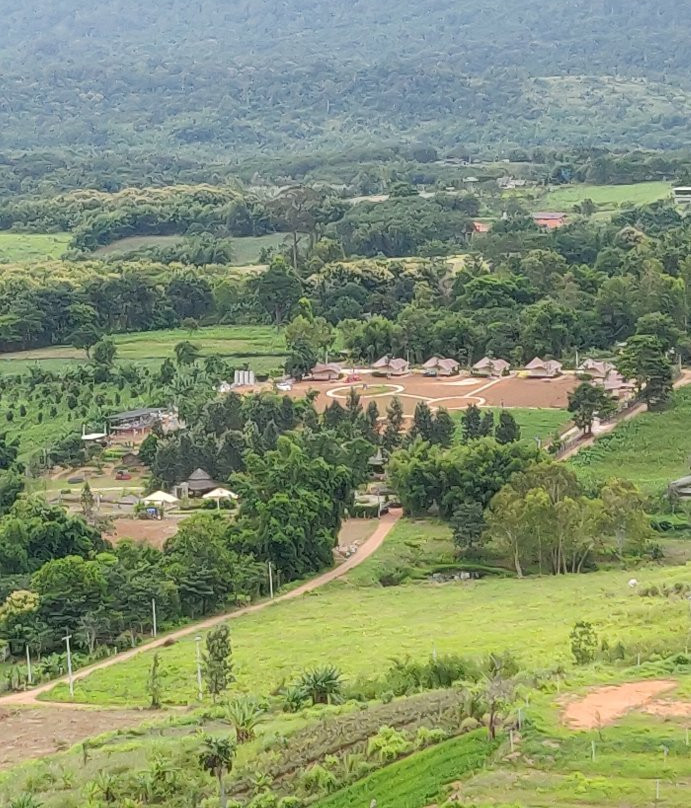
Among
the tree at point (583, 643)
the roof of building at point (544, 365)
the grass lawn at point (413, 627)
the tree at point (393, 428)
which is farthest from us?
the roof of building at point (544, 365)

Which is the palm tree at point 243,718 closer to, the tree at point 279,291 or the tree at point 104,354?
the tree at point 104,354

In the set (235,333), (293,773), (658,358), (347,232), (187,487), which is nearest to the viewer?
(293,773)

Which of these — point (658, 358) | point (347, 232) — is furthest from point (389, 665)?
point (347, 232)

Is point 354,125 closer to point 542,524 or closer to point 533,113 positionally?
point 533,113

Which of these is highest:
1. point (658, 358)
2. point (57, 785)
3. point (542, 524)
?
point (658, 358)

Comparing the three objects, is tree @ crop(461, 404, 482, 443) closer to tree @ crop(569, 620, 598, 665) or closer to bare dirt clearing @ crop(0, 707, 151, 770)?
tree @ crop(569, 620, 598, 665)

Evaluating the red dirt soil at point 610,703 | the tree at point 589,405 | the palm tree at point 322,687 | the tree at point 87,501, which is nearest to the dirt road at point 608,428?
the tree at point 589,405
